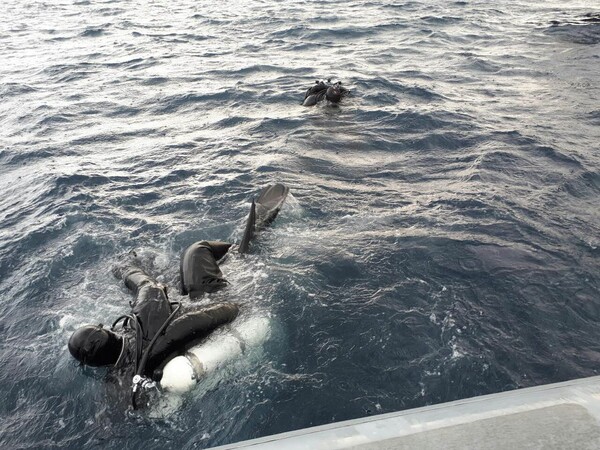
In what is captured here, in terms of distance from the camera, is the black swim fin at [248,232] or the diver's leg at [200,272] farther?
the black swim fin at [248,232]

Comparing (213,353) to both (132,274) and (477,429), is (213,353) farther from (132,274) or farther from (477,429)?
(477,429)

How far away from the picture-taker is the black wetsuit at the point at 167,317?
4906 millimetres

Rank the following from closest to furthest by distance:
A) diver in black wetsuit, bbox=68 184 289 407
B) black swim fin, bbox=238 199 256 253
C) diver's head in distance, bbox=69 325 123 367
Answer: diver in black wetsuit, bbox=68 184 289 407, diver's head in distance, bbox=69 325 123 367, black swim fin, bbox=238 199 256 253

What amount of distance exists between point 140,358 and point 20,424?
137 centimetres

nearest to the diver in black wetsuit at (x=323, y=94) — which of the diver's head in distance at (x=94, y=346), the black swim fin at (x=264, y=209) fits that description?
the black swim fin at (x=264, y=209)

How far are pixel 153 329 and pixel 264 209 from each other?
3.09 m

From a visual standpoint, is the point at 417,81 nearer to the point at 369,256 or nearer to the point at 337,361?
the point at 369,256

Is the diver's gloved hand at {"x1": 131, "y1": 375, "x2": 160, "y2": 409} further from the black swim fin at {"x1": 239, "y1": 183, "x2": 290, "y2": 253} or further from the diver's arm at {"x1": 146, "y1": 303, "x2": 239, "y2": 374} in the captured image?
the black swim fin at {"x1": 239, "y1": 183, "x2": 290, "y2": 253}

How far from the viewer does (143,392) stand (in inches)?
187

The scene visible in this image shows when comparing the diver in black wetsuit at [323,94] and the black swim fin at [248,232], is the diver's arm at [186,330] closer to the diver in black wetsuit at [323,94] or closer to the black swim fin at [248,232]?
the black swim fin at [248,232]

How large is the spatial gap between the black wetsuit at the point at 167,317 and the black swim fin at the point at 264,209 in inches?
26.5

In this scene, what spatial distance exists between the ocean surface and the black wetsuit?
0.28m

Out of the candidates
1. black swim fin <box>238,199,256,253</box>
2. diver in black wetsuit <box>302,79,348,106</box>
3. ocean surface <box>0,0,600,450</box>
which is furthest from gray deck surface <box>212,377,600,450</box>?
diver in black wetsuit <box>302,79,348,106</box>

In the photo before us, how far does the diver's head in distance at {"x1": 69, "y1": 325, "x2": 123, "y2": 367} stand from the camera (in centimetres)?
499
